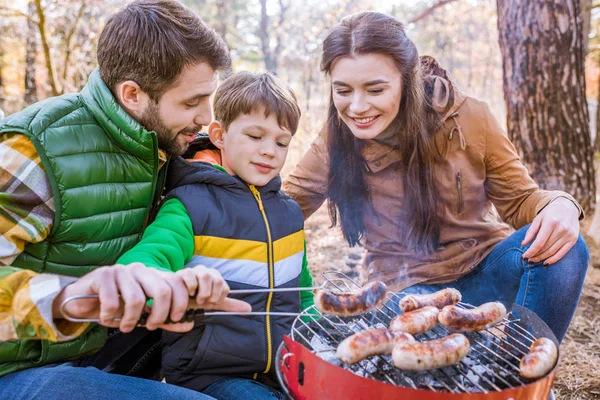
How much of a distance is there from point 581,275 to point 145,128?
7.38ft

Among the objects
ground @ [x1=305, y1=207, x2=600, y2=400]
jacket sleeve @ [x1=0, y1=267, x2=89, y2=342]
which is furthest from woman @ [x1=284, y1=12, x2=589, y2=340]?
jacket sleeve @ [x1=0, y1=267, x2=89, y2=342]

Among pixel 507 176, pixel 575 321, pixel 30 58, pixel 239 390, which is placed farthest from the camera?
pixel 30 58

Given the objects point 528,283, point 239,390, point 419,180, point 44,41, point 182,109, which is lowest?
Result: point 239,390

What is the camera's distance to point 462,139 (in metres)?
2.86

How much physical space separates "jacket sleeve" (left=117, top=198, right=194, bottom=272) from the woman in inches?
45.9

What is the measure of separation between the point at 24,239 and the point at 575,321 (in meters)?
3.82

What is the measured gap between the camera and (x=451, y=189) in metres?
2.99

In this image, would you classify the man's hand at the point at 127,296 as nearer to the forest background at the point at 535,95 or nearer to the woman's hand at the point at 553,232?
the forest background at the point at 535,95

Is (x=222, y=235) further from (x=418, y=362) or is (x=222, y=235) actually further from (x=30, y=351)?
(x=418, y=362)

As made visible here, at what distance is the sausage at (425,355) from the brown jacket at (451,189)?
1.27 meters

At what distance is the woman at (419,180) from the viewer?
2.66 metres

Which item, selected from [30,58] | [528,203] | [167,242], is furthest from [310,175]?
[30,58]

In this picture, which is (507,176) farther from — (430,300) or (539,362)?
(539,362)

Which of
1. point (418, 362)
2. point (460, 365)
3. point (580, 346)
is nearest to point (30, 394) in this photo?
point (418, 362)
